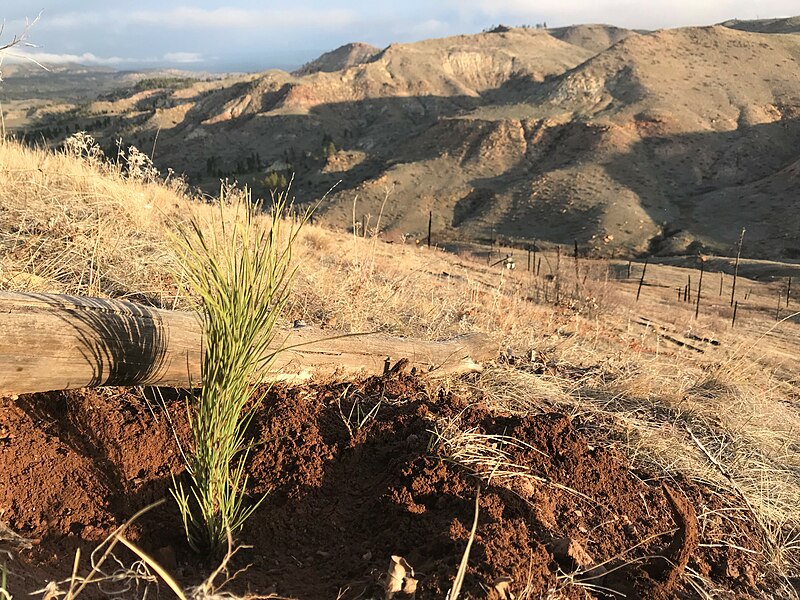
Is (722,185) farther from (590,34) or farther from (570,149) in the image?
(590,34)

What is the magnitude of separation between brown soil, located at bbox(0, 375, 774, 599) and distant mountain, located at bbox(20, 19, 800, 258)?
28914 mm

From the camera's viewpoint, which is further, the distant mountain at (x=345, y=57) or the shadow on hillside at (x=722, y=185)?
the distant mountain at (x=345, y=57)

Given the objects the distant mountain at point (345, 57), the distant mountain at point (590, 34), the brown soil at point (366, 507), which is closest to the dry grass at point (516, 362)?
the brown soil at point (366, 507)

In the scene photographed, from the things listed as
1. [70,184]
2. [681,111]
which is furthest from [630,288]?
[681,111]

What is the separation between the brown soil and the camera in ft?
5.75

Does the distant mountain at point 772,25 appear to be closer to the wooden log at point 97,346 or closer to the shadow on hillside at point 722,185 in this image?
the shadow on hillside at point 722,185

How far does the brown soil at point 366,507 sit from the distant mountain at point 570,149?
94.9ft

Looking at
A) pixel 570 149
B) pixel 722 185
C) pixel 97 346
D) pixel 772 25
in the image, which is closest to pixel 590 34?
pixel 772 25

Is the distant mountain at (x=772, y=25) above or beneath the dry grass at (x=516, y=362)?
above

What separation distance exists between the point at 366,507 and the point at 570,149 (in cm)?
5017

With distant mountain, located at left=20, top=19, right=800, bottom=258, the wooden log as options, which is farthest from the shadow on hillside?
the wooden log

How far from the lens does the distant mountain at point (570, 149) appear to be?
37656 mm

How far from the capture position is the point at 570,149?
47750mm

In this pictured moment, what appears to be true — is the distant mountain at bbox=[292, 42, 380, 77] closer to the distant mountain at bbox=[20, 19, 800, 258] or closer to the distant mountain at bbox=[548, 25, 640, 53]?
the distant mountain at bbox=[548, 25, 640, 53]
